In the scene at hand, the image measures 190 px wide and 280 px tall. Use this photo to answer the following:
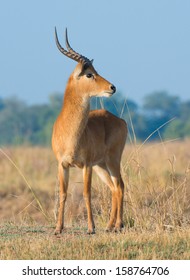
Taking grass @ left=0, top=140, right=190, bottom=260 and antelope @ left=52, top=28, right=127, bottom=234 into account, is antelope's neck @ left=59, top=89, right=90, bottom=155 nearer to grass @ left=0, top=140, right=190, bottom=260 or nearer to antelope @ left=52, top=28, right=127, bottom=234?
antelope @ left=52, top=28, right=127, bottom=234

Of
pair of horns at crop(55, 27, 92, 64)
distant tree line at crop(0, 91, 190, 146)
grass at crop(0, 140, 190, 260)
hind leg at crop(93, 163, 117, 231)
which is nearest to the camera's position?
grass at crop(0, 140, 190, 260)

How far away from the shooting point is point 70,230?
457 inches

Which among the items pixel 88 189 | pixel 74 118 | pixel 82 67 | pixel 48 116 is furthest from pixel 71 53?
pixel 48 116

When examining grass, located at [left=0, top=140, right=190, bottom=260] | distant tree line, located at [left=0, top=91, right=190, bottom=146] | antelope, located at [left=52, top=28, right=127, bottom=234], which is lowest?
grass, located at [left=0, top=140, right=190, bottom=260]

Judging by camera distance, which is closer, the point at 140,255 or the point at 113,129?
the point at 140,255

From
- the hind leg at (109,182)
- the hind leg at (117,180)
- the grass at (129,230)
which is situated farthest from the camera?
the hind leg at (117,180)

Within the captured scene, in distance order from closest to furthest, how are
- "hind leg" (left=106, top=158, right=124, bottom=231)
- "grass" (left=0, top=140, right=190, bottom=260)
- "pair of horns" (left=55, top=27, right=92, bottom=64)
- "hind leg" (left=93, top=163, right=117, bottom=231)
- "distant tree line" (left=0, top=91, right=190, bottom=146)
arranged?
"grass" (left=0, top=140, right=190, bottom=260) < "pair of horns" (left=55, top=27, right=92, bottom=64) < "hind leg" (left=93, top=163, right=117, bottom=231) < "hind leg" (left=106, top=158, right=124, bottom=231) < "distant tree line" (left=0, top=91, right=190, bottom=146)

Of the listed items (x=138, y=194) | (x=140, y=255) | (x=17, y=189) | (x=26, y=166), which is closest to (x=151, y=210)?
(x=138, y=194)

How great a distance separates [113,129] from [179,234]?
2134 millimetres

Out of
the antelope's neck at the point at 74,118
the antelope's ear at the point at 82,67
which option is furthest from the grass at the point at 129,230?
the antelope's ear at the point at 82,67

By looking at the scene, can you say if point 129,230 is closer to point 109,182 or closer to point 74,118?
point 109,182

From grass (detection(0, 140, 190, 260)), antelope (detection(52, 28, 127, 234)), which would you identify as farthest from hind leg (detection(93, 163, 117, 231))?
grass (detection(0, 140, 190, 260))

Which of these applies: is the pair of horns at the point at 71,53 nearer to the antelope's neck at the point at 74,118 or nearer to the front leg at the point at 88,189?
the antelope's neck at the point at 74,118
